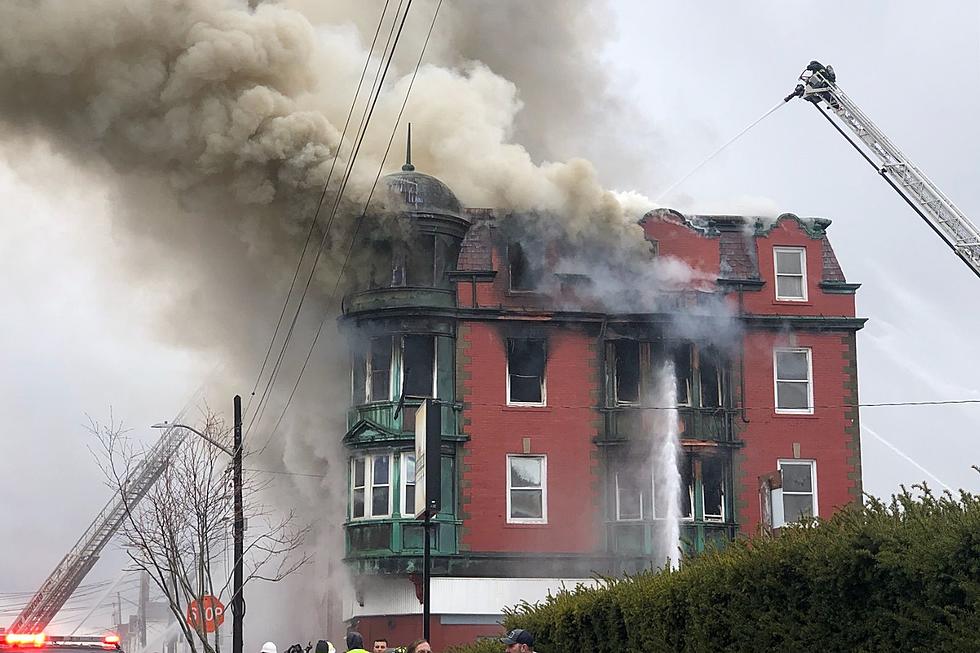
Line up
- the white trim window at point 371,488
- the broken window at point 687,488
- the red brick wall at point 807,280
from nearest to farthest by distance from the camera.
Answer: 1. the white trim window at point 371,488
2. the broken window at point 687,488
3. the red brick wall at point 807,280

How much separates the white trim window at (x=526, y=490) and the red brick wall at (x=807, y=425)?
192 inches

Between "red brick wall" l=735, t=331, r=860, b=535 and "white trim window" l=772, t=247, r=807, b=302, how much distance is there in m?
1.06

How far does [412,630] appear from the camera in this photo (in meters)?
33.5

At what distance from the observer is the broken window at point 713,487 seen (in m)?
34.8

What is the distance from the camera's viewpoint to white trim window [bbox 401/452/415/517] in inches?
1319

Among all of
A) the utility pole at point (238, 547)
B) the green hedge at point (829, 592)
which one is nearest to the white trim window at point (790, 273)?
the utility pole at point (238, 547)

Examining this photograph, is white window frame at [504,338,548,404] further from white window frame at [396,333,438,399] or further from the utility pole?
the utility pole

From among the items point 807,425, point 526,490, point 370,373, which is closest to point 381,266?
point 370,373

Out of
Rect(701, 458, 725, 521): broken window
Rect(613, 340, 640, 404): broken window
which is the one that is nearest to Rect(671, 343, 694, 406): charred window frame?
Rect(613, 340, 640, 404): broken window

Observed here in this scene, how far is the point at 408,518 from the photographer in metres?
33.2

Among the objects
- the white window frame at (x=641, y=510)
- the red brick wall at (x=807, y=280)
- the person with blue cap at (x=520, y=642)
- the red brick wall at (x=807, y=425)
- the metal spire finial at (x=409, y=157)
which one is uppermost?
the metal spire finial at (x=409, y=157)

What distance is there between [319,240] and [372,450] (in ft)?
17.6

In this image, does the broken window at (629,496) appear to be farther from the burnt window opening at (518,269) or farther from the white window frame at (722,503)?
the burnt window opening at (518,269)

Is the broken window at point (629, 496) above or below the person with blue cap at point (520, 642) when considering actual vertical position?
above
